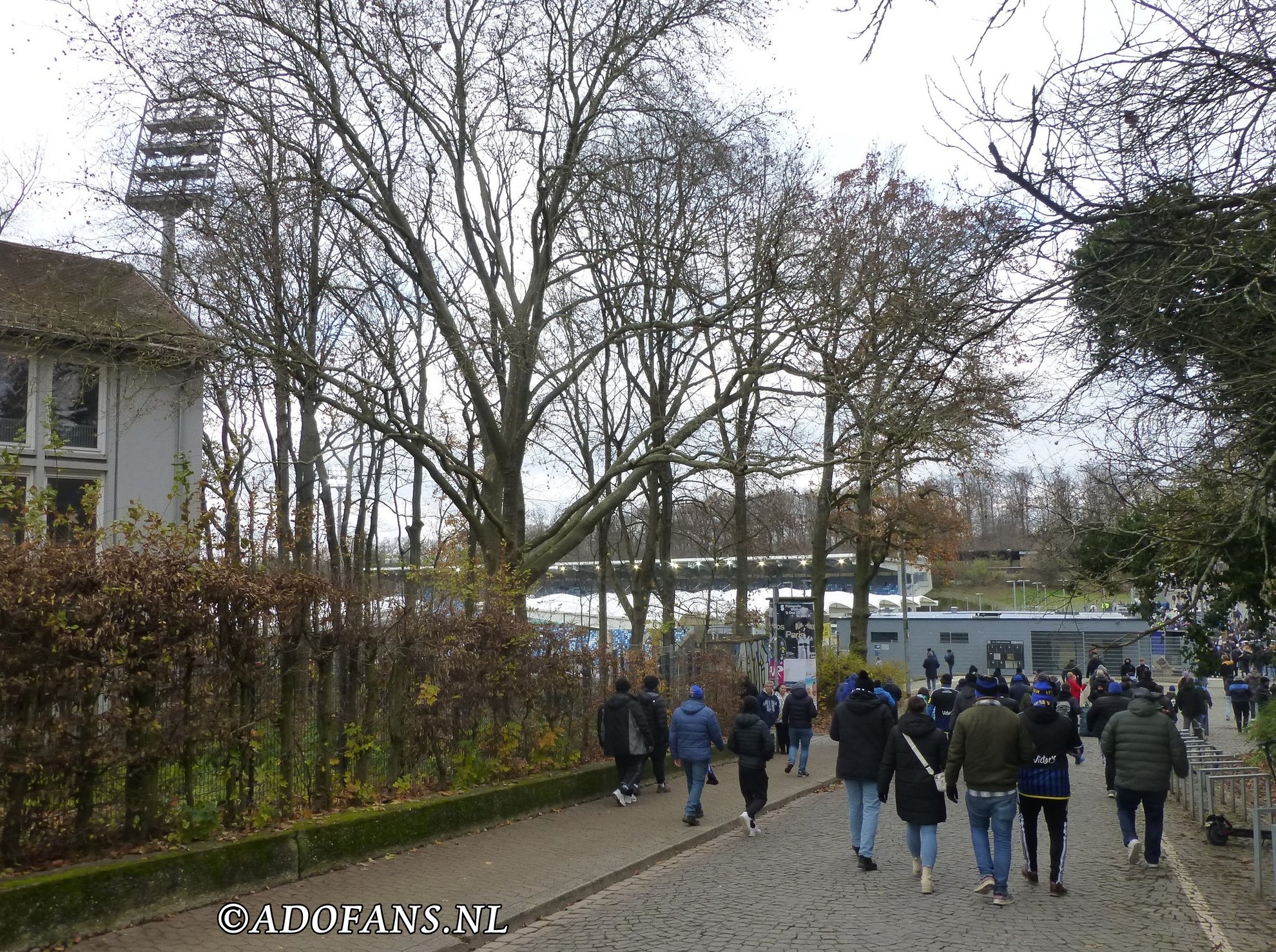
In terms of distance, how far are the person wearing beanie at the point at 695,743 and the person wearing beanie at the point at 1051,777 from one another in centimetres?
421

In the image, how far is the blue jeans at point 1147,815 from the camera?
1002cm

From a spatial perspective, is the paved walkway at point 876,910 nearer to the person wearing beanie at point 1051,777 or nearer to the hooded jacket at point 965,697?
the person wearing beanie at point 1051,777

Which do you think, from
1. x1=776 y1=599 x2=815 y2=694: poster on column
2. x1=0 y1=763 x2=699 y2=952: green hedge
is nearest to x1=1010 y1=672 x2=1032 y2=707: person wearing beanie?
x1=776 y1=599 x2=815 y2=694: poster on column

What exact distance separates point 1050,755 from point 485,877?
4.86 metres

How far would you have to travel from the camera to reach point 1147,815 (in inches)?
402

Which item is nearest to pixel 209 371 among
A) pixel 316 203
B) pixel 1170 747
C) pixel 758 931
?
pixel 316 203

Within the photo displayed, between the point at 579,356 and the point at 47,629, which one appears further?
the point at 579,356

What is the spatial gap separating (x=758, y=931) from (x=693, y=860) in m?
3.47

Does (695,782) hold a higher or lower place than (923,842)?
lower

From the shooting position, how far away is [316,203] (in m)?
16.9

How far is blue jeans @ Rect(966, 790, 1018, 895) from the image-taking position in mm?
8719

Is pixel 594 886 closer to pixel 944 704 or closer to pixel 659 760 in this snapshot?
pixel 659 760

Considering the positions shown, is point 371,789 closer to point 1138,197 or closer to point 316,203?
point 1138,197

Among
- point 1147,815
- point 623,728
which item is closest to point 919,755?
point 1147,815
